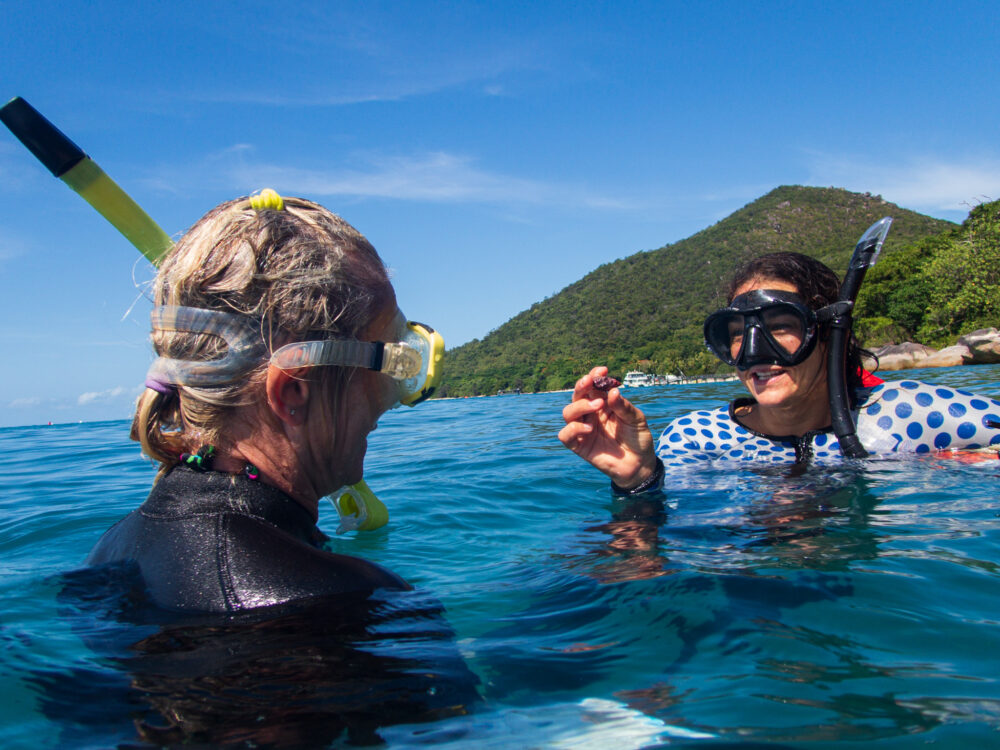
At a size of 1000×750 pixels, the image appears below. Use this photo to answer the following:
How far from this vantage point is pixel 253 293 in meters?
1.42

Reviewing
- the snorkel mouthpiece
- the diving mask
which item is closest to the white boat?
the diving mask

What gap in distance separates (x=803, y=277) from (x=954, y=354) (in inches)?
1065

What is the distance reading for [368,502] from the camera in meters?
2.63

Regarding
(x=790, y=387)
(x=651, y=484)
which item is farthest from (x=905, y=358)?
(x=651, y=484)

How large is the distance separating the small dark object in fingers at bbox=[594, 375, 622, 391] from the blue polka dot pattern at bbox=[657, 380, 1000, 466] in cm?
177

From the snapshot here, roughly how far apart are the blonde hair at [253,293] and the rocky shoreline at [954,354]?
24698 mm

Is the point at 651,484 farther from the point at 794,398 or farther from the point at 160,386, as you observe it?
the point at 160,386

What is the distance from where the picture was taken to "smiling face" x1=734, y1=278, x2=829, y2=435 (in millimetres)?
3355

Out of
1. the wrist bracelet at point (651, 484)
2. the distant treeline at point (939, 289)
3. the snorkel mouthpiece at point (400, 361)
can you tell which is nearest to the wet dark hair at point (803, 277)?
the wrist bracelet at point (651, 484)

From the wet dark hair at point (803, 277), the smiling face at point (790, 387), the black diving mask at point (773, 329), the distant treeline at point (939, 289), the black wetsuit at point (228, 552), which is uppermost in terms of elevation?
the distant treeline at point (939, 289)

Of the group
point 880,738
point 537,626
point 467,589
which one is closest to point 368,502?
point 467,589

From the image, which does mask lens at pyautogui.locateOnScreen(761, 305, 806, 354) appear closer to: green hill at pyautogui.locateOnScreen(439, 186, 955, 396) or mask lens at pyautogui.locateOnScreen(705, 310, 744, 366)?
mask lens at pyautogui.locateOnScreen(705, 310, 744, 366)

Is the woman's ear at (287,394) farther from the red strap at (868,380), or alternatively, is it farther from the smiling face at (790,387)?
the red strap at (868,380)

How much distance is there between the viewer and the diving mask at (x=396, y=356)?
1.44 m
